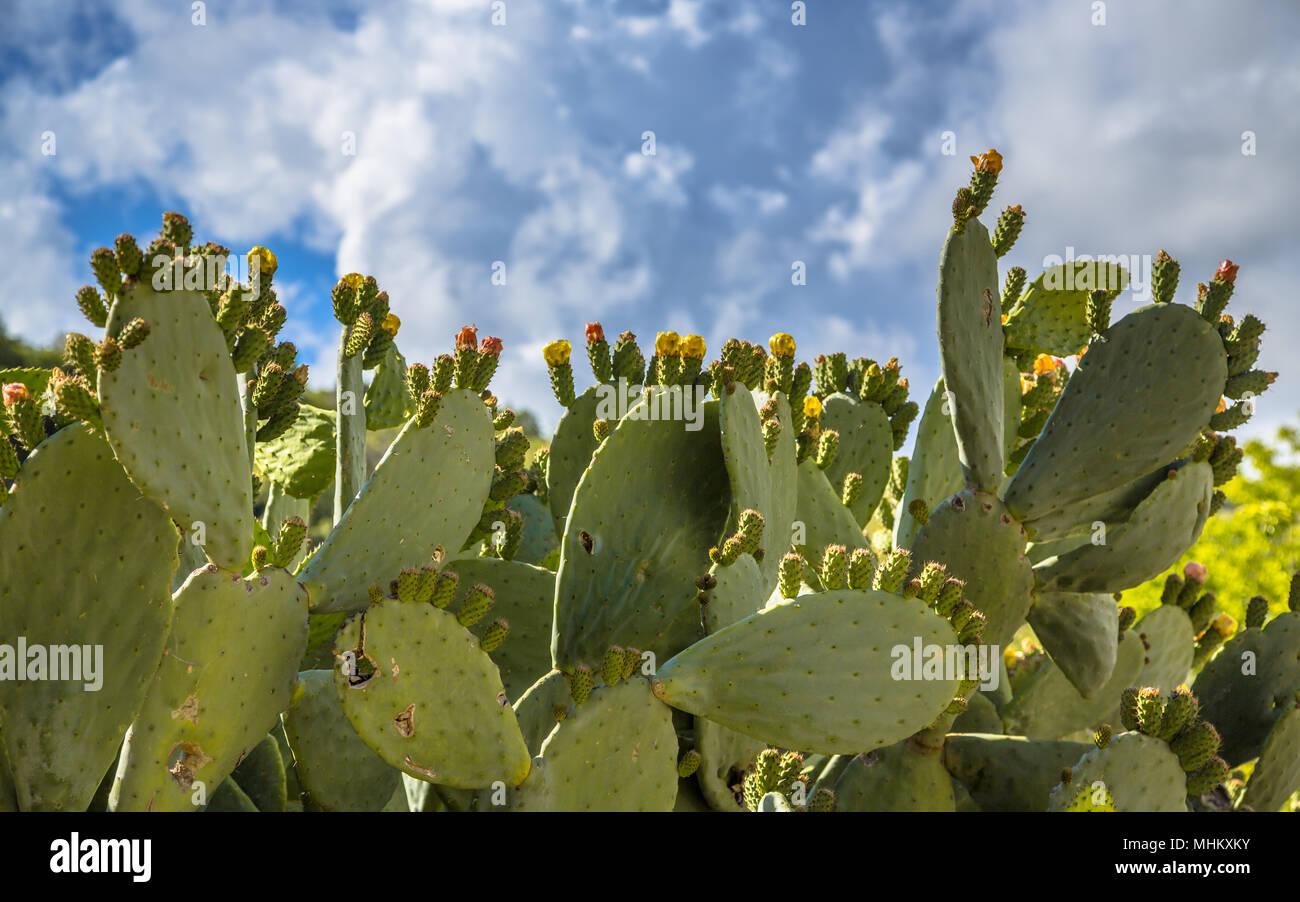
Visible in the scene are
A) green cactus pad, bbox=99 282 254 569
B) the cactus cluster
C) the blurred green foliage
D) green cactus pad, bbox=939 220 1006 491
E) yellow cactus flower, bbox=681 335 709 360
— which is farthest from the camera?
the blurred green foliage

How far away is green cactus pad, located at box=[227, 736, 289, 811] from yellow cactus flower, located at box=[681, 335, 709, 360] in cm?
142

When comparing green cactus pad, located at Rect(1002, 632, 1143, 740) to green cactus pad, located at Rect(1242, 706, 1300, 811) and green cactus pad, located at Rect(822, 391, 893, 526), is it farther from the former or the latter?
green cactus pad, located at Rect(822, 391, 893, 526)

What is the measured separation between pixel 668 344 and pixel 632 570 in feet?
1.85

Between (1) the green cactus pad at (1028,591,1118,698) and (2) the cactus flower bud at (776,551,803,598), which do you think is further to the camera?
(1) the green cactus pad at (1028,591,1118,698)

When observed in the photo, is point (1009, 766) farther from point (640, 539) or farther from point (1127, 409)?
point (640, 539)

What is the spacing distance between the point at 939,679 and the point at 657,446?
2.82 feet

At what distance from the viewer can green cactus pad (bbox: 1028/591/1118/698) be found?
9.99 ft

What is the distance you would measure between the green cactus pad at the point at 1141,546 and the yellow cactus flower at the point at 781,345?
1.07 meters

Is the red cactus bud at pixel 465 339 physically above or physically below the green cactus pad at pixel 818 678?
above

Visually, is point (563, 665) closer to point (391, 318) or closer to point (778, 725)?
point (778, 725)

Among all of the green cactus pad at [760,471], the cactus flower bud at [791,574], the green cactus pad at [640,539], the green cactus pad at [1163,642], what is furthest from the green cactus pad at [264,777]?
the green cactus pad at [1163,642]

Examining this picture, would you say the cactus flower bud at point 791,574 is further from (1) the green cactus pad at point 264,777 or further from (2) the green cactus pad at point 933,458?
(1) the green cactus pad at point 264,777

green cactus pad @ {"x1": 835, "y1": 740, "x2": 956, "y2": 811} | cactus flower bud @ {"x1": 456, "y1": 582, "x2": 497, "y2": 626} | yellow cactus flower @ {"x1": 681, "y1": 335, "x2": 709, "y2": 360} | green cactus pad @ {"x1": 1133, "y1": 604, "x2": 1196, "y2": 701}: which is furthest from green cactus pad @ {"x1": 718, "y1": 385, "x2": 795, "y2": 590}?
green cactus pad @ {"x1": 1133, "y1": 604, "x2": 1196, "y2": 701}

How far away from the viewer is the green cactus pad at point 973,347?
8.98 feet
